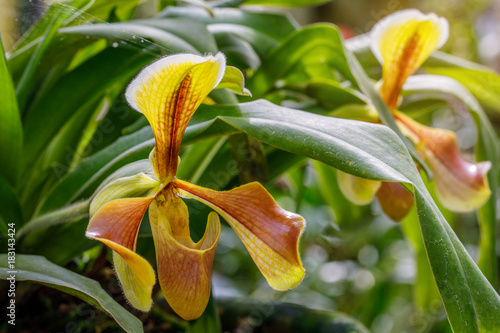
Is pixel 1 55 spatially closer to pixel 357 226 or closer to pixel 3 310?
pixel 3 310

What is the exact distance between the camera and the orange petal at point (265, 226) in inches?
12.1

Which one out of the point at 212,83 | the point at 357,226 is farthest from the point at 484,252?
the point at 212,83

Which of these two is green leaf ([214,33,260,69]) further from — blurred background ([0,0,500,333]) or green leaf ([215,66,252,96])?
blurred background ([0,0,500,333])

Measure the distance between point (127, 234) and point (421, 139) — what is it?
1.19 feet

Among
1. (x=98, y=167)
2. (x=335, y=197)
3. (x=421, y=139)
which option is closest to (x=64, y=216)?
(x=98, y=167)

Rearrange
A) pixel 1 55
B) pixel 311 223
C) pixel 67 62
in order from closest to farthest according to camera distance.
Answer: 1. pixel 1 55
2. pixel 67 62
3. pixel 311 223

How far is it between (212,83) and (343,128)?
0.34 feet

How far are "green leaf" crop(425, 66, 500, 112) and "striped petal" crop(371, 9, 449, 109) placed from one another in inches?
9.5

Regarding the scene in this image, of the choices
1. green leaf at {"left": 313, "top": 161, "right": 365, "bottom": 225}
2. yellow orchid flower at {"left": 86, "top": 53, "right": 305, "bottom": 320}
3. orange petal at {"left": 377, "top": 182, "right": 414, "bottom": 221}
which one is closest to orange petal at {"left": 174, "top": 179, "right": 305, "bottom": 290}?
yellow orchid flower at {"left": 86, "top": 53, "right": 305, "bottom": 320}

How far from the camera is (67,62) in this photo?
53 centimetres

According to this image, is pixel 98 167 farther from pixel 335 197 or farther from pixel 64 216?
pixel 335 197

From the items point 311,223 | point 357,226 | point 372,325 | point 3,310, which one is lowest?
point 372,325

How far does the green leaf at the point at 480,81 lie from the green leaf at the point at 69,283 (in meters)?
0.62

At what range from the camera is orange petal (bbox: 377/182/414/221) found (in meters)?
0.47
